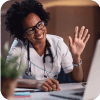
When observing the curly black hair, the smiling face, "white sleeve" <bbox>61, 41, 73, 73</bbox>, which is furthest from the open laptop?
the curly black hair

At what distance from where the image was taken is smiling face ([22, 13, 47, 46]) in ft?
3.75

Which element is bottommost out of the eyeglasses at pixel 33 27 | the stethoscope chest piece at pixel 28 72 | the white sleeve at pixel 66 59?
the stethoscope chest piece at pixel 28 72

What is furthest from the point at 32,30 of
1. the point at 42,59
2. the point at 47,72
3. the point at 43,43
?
the point at 47,72

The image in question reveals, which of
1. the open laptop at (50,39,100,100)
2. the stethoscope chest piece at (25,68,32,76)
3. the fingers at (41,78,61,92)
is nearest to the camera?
the open laptop at (50,39,100,100)

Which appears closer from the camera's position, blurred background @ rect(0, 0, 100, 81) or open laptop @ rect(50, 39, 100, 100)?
open laptop @ rect(50, 39, 100, 100)

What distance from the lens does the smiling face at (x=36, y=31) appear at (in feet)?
3.75

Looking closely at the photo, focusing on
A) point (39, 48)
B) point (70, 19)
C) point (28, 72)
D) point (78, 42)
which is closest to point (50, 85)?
point (28, 72)

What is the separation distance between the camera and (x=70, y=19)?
1.23 m

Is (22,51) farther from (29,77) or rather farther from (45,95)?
(45,95)

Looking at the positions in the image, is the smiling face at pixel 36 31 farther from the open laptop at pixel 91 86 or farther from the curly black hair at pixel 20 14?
the open laptop at pixel 91 86

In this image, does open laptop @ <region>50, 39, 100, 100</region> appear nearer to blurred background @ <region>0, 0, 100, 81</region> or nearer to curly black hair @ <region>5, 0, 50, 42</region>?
blurred background @ <region>0, 0, 100, 81</region>

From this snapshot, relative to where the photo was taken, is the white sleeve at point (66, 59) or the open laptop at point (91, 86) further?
the white sleeve at point (66, 59)

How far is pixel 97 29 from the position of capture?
49.6 inches

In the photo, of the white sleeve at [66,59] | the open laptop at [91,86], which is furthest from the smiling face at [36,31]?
the open laptop at [91,86]
